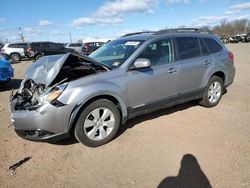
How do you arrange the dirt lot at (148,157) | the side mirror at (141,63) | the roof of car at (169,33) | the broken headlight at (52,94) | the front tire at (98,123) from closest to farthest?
the dirt lot at (148,157) < the broken headlight at (52,94) < the front tire at (98,123) < the side mirror at (141,63) < the roof of car at (169,33)

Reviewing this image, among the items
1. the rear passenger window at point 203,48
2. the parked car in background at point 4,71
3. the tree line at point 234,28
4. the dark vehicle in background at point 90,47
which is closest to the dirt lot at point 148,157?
the rear passenger window at point 203,48

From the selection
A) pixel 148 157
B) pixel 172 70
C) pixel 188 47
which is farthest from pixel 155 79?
pixel 148 157

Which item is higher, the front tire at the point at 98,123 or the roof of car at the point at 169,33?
the roof of car at the point at 169,33

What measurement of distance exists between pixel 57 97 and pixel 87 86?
0.47 metres

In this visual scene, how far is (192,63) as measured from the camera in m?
5.07

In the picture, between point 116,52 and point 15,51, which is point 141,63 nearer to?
point 116,52

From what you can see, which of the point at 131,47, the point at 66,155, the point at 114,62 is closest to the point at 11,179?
the point at 66,155

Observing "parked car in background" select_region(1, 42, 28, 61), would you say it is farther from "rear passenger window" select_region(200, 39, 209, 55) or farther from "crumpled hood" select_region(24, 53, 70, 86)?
"rear passenger window" select_region(200, 39, 209, 55)

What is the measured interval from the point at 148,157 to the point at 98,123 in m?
0.94

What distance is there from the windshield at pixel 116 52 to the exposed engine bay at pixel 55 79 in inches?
15.2

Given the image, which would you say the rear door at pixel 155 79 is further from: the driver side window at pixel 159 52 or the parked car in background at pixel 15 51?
the parked car in background at pixel 15 51

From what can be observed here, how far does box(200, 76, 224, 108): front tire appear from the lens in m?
5.58

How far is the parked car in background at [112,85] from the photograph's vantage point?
3.64 m

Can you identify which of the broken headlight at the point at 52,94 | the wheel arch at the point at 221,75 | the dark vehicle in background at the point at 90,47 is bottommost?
the wheel arch at the point at 221,75
